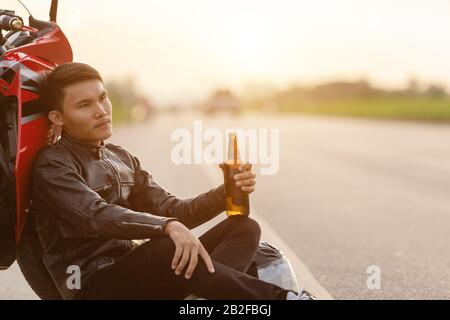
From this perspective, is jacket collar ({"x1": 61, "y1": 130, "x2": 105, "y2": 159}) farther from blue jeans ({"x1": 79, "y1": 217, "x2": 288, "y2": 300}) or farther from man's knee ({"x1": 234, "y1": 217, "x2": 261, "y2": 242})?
man's knee ({"x1": 234, "y1": 217, "x2": 261, "y2": 242})

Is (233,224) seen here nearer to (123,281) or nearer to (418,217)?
(123,281)

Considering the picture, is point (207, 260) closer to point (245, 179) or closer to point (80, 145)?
point (245, 179)

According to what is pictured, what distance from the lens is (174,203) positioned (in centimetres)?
359

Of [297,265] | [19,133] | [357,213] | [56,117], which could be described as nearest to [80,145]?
[56,117]

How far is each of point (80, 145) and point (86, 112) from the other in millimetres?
155

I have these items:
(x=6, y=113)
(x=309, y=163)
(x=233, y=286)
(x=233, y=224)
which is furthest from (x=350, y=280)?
(x=309, y=163)

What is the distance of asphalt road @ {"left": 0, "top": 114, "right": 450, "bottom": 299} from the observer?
17.8 feet

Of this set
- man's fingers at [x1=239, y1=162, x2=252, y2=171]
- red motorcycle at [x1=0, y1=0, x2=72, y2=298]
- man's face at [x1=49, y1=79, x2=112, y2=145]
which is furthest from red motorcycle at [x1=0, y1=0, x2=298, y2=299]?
man's fingers at [x1=239, y1=162, x2=252, y2=171]

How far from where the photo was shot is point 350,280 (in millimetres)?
5332

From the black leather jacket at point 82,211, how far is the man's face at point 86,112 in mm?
58

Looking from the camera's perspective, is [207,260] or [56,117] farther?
[56,117]

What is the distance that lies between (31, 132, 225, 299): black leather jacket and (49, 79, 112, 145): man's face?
58 millimetres

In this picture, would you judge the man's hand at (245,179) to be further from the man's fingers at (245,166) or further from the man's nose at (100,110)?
the man's nose at (100,110)

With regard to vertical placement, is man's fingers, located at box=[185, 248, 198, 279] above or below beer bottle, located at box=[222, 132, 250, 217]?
below
